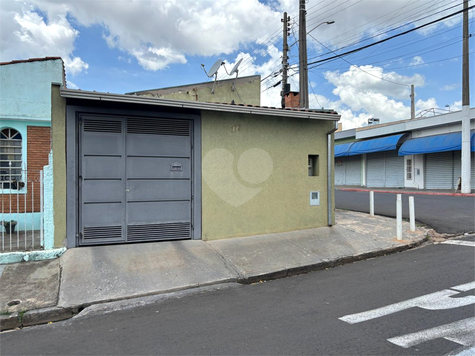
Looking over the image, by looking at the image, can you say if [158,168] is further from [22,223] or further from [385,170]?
[385,170]

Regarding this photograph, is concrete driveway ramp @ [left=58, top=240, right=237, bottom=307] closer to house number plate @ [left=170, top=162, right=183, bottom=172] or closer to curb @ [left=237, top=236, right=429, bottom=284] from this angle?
curb @ [left=237, top=236, right=429, bottom=284]

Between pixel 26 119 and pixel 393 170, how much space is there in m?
22.2

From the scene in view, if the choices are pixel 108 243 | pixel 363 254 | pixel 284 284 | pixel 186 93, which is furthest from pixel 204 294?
pixel 186 93

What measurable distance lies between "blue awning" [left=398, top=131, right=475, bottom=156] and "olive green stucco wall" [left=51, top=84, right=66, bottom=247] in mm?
18957

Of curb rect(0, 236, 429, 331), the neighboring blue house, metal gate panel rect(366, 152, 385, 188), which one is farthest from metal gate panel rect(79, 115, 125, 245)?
metal gate panel rect(366, 152, 385, 188)

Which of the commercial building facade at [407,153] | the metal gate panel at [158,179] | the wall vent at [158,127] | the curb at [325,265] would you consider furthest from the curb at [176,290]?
the commercial building facade at [407,153]

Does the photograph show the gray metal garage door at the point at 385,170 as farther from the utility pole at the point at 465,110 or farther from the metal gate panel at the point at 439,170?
the utility pole at the point at 465,110

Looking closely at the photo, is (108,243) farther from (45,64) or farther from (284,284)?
(45,64)

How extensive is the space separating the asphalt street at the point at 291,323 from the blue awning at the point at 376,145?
17912 mm

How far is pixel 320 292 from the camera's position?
485cm

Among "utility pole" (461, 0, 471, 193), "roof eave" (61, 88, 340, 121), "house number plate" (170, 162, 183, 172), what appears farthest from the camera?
"utility pole" (461, 0, 471, 193)

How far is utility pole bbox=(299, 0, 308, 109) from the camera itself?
14249 millimetres

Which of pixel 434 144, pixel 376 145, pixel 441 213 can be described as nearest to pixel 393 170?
pixel 376 145

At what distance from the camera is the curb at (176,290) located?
4.15 m
